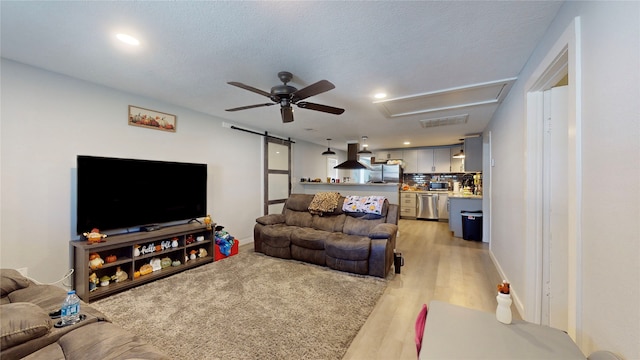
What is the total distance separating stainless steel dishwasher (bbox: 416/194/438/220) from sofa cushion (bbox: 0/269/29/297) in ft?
25.2

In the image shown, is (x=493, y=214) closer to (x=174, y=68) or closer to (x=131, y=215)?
(x=174, y=68)

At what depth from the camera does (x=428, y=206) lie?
7.21 m

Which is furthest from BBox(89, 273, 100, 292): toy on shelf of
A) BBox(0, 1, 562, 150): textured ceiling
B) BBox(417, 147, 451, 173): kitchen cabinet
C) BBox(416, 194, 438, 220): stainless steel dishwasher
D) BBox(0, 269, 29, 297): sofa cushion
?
BBox(417, 147, 451, 173): kitchen cabinet

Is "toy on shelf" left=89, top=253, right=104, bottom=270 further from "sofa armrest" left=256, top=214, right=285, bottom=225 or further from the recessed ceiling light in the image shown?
the recessed ceiling light

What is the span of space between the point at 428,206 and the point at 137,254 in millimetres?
7028

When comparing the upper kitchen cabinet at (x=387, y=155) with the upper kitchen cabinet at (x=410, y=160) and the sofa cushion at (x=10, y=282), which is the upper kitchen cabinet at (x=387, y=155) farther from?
the sofa cushion at (x=10, y=282)

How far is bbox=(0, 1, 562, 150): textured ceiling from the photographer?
1.52 meters

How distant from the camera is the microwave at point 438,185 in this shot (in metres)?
7.50

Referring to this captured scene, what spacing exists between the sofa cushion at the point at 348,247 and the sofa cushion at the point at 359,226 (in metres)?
0.19

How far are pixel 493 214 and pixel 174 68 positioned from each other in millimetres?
4771

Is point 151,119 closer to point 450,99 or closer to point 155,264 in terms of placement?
point 155,264

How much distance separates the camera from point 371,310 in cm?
231

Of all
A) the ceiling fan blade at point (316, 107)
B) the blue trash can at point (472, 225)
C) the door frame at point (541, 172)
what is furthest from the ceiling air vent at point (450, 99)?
the blue trash can at point (472, 225)

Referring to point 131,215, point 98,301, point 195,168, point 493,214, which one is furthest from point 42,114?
point 493,214
